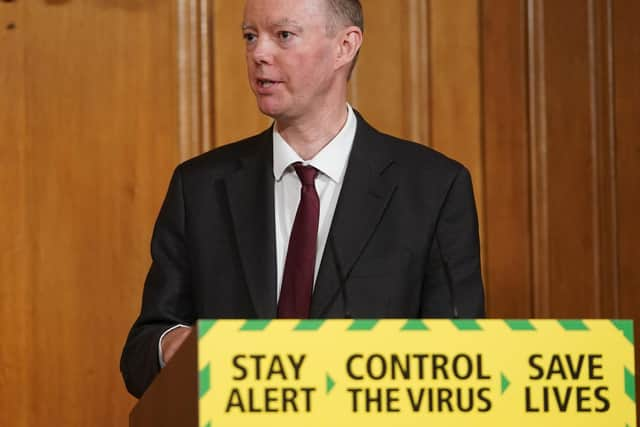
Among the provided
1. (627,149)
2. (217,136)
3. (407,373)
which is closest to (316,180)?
(217,136)

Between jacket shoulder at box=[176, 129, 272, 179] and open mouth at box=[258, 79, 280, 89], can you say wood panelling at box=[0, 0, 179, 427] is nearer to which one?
jacket shoulder at box=[176, 129, 272, 179]

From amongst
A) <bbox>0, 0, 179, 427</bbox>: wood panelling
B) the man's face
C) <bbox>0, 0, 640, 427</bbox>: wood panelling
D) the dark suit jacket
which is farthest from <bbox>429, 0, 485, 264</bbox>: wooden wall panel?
the man's face

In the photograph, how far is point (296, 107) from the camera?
2.26m

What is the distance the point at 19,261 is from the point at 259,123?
698 mm

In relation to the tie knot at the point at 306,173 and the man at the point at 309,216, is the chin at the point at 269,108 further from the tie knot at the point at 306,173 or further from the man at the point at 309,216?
the tie knot at the point at 306,173

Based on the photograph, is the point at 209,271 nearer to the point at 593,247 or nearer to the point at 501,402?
the point at 501,402

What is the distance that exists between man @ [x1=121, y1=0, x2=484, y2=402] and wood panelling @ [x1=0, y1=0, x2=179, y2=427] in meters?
0.68

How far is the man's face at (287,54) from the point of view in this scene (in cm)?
221

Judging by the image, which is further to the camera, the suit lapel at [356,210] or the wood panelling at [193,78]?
the wood panelling at [193,78]

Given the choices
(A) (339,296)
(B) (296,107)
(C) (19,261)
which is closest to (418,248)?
(A) (339,296)

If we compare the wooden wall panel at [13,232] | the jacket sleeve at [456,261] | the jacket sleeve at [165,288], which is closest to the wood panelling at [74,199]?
the wooden wall panel at [13,232]

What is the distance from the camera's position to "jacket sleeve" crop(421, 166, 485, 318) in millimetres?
2221

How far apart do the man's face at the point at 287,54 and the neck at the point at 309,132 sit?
2 cm

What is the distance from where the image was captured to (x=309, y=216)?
2211mm
